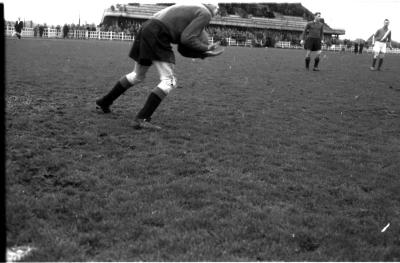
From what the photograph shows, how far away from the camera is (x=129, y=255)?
2.50 m

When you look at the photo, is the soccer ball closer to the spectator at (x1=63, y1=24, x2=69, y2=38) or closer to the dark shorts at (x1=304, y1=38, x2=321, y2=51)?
the dark shorts at (x1=304, y1=38, x2=321, y2=51)

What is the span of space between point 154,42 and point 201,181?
91.5 inches

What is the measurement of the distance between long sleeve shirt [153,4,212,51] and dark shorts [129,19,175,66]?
87 mm

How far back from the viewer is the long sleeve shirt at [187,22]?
5.38m

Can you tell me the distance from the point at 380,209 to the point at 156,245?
6.35 feet

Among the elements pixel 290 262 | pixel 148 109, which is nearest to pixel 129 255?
pixel 290 262

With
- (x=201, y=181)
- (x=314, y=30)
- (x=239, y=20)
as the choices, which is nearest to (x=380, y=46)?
(x=314, y=30)

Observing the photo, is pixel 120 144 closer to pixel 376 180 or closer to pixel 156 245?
pixel 156 245

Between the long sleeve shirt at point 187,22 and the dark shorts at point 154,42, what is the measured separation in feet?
0.28

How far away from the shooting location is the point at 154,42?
5.41 metres

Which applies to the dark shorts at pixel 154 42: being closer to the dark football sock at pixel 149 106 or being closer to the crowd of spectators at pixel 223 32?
the dark football sock at pixel 149 106

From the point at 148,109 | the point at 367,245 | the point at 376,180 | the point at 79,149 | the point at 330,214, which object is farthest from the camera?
the point at 148,109

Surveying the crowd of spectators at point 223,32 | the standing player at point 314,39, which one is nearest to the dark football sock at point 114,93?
the standing player at point 314,39

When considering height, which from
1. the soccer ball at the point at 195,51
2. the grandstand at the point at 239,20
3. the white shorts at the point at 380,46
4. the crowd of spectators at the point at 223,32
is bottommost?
the soccer ball at the point at 195,51
